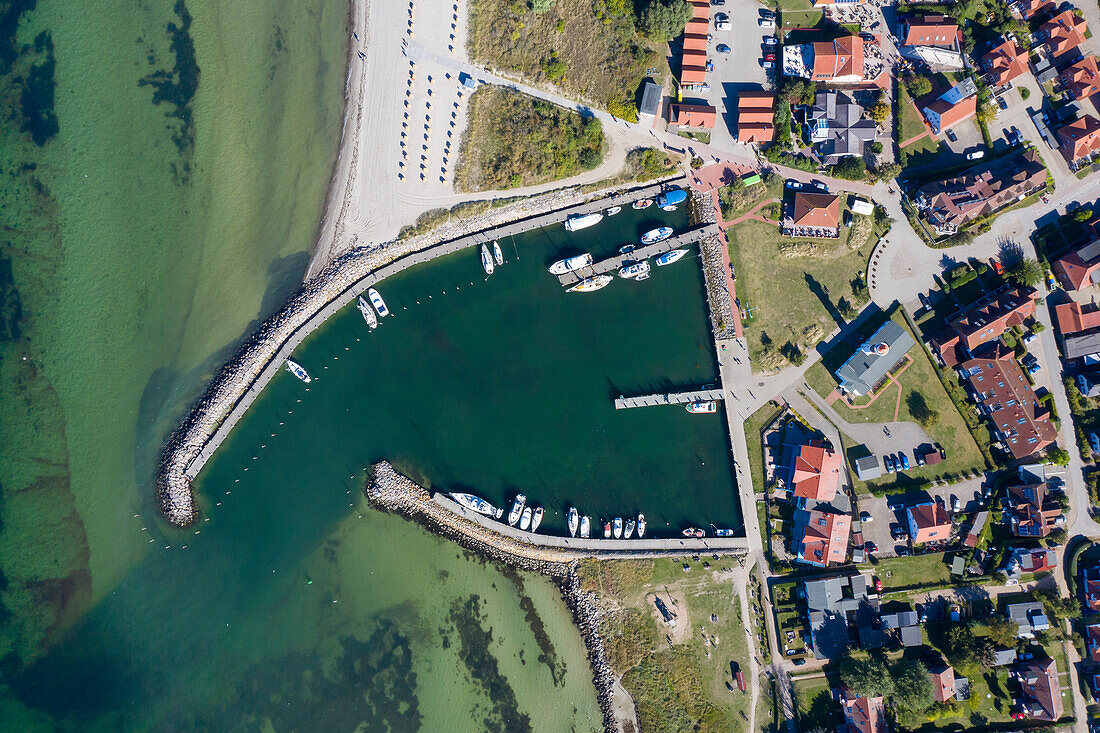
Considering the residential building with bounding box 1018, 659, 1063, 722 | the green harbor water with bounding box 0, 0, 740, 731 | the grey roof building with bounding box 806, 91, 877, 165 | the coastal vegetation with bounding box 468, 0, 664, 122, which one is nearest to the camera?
the residential building with bounding box 1018, 659, 1063, 722

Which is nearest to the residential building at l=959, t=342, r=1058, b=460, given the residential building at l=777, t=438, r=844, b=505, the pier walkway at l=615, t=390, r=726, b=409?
the residential building at l=777, t=438, r=844, b=505

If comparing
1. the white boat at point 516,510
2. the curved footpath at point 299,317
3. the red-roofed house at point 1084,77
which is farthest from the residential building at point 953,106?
the white boat at point 516,510

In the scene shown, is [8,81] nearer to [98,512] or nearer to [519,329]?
[98,512]

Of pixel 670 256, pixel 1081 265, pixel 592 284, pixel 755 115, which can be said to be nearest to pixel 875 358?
pixel 1081 265

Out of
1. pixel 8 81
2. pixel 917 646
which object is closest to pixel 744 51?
pixel 917 646

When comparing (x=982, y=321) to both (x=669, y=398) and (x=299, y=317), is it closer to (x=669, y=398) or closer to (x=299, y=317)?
(x=669, y=398)

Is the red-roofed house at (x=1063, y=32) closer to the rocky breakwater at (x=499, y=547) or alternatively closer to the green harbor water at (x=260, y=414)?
the green harbor water at (x=260, y=414)

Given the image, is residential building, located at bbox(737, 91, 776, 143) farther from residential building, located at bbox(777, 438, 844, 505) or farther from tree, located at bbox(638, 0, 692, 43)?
residential building, located at bbox(777, 438, 844, 505)

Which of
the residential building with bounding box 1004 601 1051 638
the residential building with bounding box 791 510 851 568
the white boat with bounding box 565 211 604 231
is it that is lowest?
the residential building with bounding box 1004 601 1051 638
